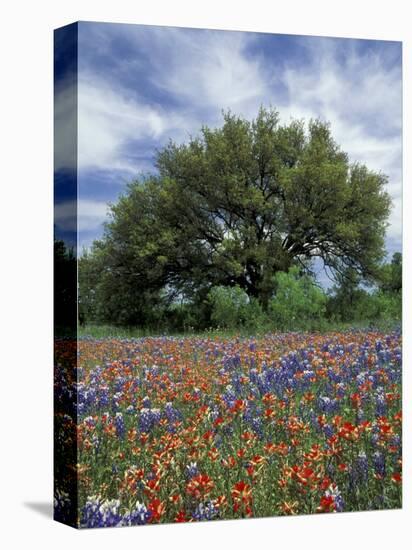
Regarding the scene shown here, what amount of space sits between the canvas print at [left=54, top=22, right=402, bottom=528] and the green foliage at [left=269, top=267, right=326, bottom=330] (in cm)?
2

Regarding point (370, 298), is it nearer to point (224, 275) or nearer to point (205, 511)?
point (224, 275)

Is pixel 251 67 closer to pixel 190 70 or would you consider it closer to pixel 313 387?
pixel 190 70

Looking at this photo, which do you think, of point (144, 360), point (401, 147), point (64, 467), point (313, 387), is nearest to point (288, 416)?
point (313, 387)

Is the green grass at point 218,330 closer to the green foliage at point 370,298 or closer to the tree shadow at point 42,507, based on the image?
the green foliage at point 370,298

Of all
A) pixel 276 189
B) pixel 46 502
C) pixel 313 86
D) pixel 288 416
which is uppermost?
pixel 313 86

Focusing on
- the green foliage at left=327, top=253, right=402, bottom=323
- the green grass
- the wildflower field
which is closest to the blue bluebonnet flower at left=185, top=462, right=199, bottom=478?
the wildflower field

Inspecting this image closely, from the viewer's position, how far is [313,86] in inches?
406

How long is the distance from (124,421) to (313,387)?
2.05 m

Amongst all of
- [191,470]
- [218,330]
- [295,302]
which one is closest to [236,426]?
[191,470]

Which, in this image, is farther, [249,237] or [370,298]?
[370,298]

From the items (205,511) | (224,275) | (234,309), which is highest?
(224,275)

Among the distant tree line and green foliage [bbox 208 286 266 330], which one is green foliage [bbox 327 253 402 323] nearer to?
the distant tree line

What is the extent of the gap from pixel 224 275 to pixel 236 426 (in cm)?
154

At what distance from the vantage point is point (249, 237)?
10281 millimetres
